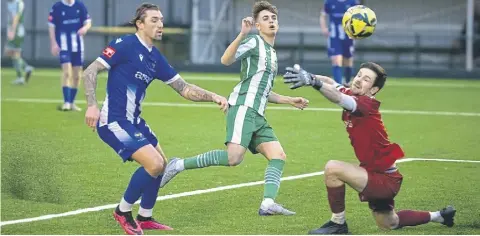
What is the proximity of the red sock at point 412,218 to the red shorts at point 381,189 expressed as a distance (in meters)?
0.18

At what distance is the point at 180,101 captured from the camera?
81.1 feet

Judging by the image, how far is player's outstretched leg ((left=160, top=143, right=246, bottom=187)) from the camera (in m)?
11.3

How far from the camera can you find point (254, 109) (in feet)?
38.1

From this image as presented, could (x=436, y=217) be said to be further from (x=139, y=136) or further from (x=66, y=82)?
(x=66, y=82)

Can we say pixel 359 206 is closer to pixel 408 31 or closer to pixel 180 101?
pixel 180 101

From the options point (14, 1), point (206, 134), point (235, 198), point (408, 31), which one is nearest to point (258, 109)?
point (235, 198)

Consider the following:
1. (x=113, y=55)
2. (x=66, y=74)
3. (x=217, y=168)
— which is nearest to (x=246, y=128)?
(x=113, y=55)

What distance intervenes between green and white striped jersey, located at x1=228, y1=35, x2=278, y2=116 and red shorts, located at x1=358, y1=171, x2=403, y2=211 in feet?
5.97

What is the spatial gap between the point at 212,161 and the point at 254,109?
70 cm

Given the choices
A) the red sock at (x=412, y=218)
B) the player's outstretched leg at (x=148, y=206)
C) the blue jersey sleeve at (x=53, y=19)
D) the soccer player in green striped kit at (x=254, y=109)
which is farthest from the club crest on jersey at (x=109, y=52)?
the blue jersey sleeve at (x=53, y=19)

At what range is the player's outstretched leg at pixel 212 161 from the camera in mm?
11344

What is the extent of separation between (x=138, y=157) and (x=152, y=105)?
13418mm

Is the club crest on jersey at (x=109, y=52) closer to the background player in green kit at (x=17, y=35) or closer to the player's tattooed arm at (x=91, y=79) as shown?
the player's tattooed arm at (x=91, y=79)

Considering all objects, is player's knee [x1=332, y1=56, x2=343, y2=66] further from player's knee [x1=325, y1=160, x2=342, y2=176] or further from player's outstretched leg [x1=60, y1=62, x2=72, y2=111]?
player's knee [x1=325, y1=160, x2=342, y2=176]
